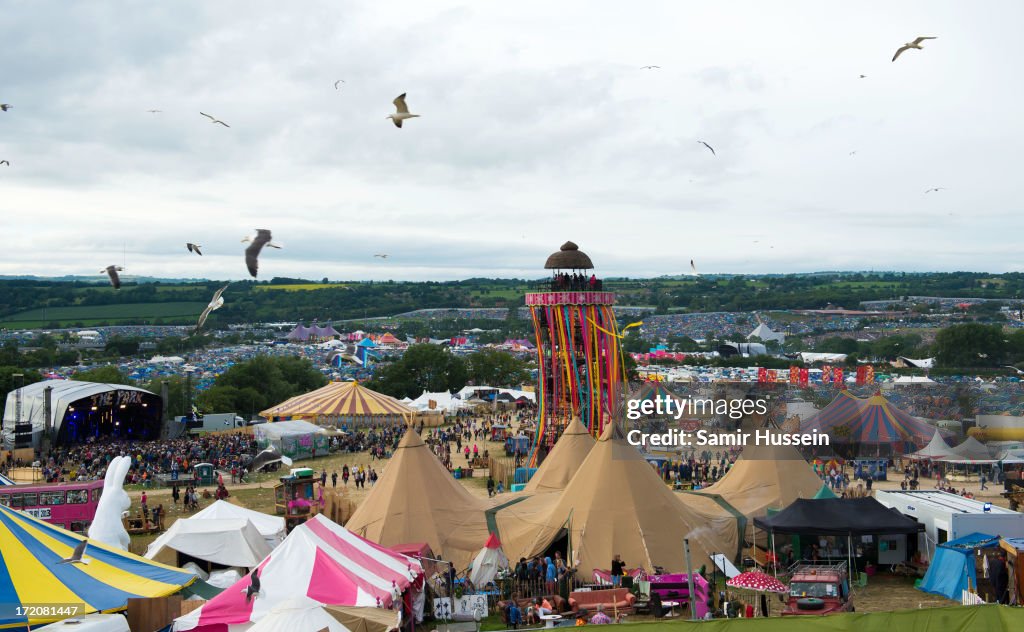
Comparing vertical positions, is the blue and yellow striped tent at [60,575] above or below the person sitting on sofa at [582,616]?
above

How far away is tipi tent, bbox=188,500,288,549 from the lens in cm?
1592

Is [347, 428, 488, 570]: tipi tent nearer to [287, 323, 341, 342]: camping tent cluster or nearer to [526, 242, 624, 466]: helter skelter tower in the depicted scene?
[526, 242, 624, 466]: helter skelter tower

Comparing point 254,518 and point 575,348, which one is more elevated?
point 575,348

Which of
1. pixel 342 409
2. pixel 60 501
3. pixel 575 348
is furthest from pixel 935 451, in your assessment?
pixel 60 501

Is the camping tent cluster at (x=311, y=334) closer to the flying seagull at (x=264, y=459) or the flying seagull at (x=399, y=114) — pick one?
the flying seagull at (x=264, y=459)

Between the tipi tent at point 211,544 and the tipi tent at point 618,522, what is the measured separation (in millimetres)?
4210

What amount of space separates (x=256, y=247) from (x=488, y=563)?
19.6ft

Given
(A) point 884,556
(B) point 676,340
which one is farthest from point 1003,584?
(B) point 676,340

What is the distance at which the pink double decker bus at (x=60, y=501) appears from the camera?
62.2 feet

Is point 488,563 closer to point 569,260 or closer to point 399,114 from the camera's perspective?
point 399,114

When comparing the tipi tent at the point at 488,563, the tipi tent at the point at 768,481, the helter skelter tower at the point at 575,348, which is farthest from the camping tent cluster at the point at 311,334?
the tipi tent at the point at 488,563

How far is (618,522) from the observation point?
49.5 feet

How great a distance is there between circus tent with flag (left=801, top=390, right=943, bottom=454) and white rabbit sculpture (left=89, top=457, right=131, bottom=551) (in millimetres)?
21905

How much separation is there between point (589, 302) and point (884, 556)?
11.3 meters
